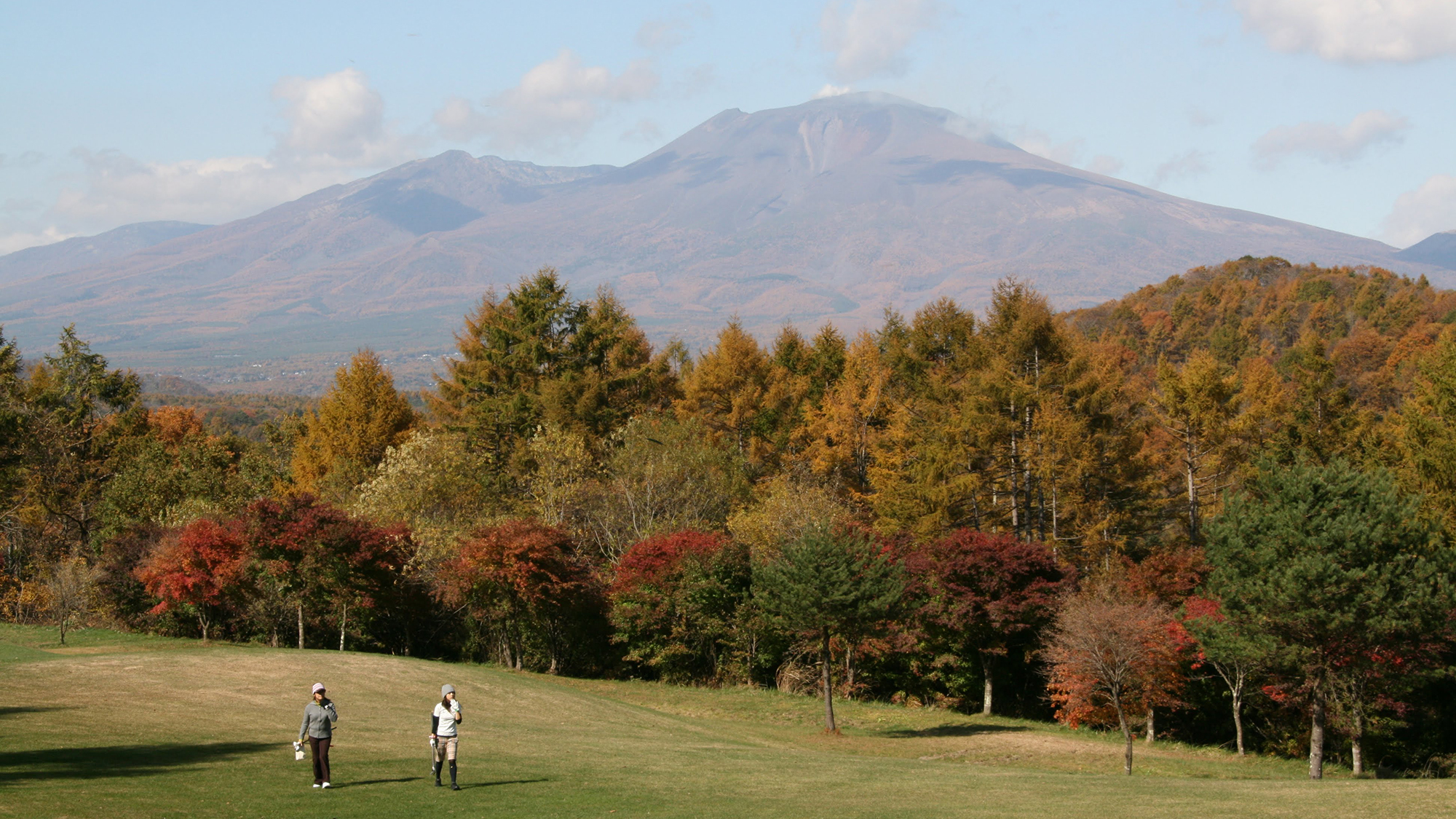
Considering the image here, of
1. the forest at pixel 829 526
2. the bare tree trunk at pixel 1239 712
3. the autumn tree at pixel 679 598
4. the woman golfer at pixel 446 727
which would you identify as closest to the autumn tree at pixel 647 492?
the forest at pixel 829 526

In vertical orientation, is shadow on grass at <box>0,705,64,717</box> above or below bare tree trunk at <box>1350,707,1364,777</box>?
above

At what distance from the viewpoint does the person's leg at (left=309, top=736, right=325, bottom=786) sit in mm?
15648

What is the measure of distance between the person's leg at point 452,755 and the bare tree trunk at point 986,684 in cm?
2435

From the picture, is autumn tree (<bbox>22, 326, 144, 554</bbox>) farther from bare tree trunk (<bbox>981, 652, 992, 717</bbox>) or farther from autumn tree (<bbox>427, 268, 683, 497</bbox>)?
bare tree trunk (<bbox>981, 652, 992, 717</bbox>)

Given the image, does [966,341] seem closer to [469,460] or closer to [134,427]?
[469,460]

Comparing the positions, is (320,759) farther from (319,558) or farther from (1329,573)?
(1329,573)

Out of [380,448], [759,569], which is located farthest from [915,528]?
[380,448]

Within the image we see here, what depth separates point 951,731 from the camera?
31.8 meters

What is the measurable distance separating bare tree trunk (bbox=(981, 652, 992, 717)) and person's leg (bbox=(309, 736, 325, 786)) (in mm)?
25978

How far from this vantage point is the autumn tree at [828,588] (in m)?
29.0

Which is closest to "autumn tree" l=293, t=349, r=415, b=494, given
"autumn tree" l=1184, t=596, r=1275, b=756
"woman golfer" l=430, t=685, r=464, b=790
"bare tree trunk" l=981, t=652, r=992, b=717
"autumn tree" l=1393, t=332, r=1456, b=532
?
"bare tree trunk" l=981, t=652, r=992, b=717

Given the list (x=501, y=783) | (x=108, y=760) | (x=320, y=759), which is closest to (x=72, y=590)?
Answer: (x=108, y=760)

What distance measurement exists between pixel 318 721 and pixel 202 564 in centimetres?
2433

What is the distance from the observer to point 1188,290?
110m
